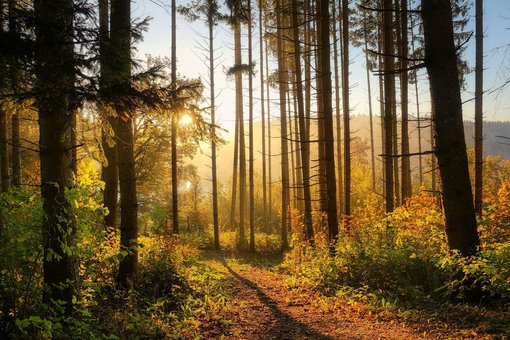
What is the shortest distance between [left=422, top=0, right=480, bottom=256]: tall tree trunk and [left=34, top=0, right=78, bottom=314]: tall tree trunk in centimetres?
520

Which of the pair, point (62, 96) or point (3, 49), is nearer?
point (3, 49)

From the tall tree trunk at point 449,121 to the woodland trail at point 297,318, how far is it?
1.77 metres

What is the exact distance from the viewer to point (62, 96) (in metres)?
3.86

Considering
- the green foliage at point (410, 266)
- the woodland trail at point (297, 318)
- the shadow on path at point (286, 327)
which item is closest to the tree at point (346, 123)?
the green foliage at point (410, 266)

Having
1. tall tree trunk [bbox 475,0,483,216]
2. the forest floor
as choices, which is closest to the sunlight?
the forest floor

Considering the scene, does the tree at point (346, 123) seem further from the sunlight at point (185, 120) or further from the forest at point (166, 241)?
the sunlight at point (185, 120)

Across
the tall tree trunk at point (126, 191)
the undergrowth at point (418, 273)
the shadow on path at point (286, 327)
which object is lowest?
the shadow on path at point (286, 327)

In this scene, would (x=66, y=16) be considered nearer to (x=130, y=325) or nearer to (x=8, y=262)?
(x=8, y=262)

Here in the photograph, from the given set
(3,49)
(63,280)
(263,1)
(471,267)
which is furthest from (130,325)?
(263,1)

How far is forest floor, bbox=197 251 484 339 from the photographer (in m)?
4.88

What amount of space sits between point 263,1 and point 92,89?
14.2 meters

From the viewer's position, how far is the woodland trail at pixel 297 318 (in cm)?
507

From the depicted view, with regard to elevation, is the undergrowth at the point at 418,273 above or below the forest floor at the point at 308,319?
above

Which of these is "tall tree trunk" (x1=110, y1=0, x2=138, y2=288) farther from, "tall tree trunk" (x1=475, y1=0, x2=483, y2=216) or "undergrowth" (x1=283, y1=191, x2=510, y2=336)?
"tall tree trunk" (x1=475, y1=0, x2=483, y2=216)
